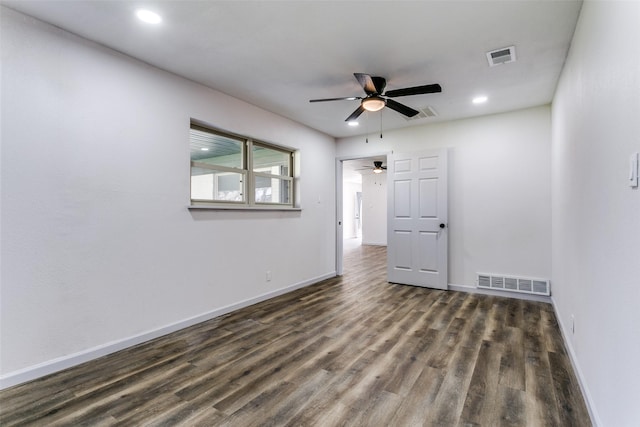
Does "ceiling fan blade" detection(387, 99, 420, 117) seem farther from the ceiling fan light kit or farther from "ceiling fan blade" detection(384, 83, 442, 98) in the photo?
"ceiling fan blade" detection(384, 83, 442, 98)

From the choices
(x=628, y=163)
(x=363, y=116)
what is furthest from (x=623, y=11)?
(x=363, y=116)

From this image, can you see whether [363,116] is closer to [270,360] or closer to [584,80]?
[584,80]

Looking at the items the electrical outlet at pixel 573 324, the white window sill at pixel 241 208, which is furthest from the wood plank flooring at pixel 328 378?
the white window sill at pixel 241 208

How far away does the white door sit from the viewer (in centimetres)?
469

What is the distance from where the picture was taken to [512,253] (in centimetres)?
429

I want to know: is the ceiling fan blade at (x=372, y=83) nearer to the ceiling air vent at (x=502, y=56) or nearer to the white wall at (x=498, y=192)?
the ceiling air vent at (x=502, y=56)

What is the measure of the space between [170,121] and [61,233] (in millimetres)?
1388

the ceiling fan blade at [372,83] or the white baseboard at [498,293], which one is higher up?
the ceiling fan blade at [372,83]

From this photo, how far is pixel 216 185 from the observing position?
372 cm

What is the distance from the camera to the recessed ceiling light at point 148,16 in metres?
2.16

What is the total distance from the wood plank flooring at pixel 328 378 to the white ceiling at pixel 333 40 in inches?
Result: 101

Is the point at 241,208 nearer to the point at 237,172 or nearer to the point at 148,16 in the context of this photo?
the point at 237,172

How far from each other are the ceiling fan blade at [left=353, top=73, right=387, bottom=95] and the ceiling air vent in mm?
951

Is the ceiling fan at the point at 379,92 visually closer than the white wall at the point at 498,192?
Yes
